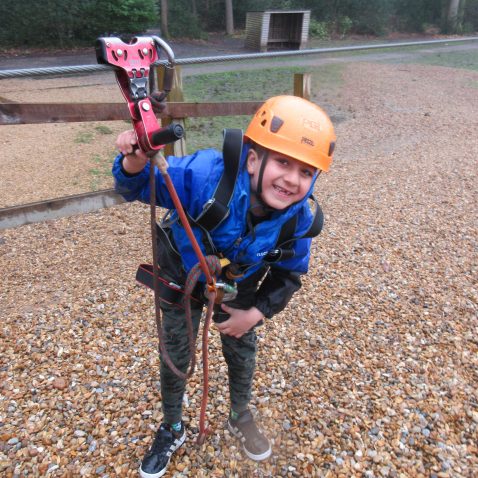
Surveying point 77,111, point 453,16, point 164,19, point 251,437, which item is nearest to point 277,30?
point 164,19

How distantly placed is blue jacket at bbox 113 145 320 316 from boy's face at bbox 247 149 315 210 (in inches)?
2.5

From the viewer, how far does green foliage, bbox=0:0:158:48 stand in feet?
52.6

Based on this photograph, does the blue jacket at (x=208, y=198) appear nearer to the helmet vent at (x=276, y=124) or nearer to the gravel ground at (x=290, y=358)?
the helmet vent at (x=276, y=124)

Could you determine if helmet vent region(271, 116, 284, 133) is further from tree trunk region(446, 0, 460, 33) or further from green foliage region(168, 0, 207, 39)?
tree trunk region(446, 0, 460, 33)

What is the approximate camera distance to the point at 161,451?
2.25 m

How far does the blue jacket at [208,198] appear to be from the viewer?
1.62 m

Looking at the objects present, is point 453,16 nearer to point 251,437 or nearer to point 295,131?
point 295,131

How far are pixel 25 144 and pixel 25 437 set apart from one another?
20.4 feet

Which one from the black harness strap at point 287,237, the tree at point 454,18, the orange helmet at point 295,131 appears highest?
the tree at point 454,18

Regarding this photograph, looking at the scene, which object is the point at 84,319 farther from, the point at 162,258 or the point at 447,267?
the point at 447,267

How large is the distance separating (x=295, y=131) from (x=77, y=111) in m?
2.39

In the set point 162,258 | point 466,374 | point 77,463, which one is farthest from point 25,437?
point 466,374

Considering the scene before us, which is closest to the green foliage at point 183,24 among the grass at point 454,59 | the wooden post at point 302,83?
the grass at point 454,59

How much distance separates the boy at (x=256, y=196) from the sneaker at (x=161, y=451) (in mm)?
722
